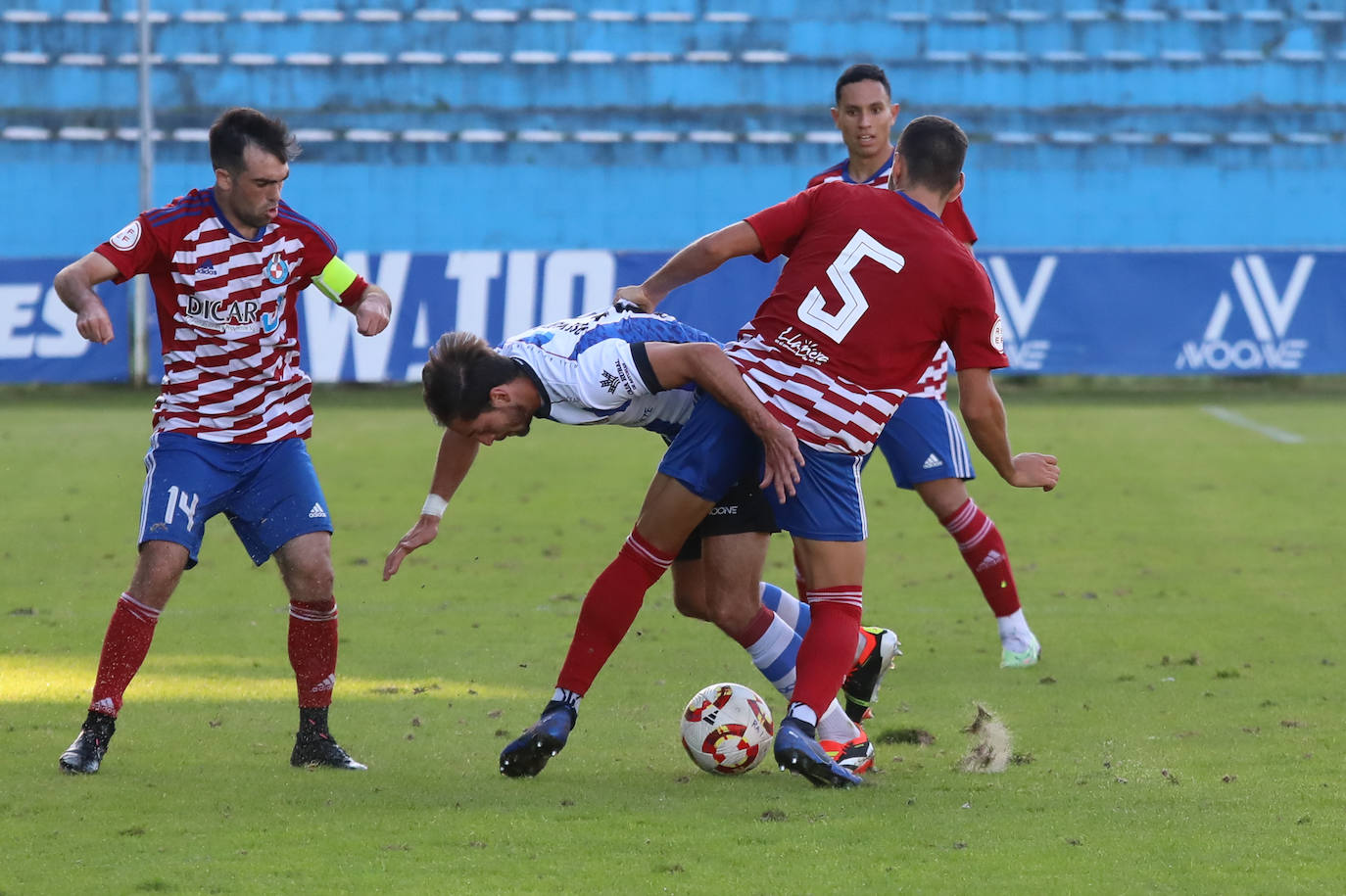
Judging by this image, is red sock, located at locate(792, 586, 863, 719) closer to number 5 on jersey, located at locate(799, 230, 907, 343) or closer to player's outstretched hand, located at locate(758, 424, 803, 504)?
player's outstretched hand, located at locate(758, 424, 803, 504)

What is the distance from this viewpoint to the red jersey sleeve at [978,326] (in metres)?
4.91

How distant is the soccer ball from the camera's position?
197 inches

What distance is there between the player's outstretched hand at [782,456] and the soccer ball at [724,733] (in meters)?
0.67

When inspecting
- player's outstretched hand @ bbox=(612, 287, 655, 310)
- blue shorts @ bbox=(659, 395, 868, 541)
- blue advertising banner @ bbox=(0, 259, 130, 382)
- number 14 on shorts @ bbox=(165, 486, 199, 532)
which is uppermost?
player's outstretched hand @ bbox=(612, 287, 655, 310)

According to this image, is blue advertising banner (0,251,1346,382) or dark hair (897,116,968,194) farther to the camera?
blue advertising banner (0,251,1346,382)

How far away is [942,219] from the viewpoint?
6.42 m

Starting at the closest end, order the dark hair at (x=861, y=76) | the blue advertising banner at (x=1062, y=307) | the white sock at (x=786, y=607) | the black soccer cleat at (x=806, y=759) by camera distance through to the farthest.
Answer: the black soccer cleat at (x=806, y=759) < the white sock at (x=786, y=607) < the dark hair at (x=861, y=76) < the blue advertising banner at (x=1062, y=307)

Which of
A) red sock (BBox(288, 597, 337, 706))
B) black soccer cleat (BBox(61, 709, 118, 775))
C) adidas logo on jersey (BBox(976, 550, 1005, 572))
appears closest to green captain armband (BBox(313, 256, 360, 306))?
red sock (BBox(288, 597, 337, 706))

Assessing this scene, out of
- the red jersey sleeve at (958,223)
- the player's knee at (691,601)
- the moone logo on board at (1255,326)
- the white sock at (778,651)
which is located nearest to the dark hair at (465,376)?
the player's knee at (691,601)

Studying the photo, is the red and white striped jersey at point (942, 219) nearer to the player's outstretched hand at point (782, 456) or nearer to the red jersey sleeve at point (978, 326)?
the red jersey sleeve at point (978, 326)

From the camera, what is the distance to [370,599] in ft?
27.5

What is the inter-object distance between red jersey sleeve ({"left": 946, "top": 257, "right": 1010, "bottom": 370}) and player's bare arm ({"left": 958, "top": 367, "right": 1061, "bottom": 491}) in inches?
1.5

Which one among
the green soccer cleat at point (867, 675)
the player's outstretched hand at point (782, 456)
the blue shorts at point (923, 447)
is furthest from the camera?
the blue shorts at point (923, 447)

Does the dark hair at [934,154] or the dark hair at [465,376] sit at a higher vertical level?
the dark hair at [934,154]
